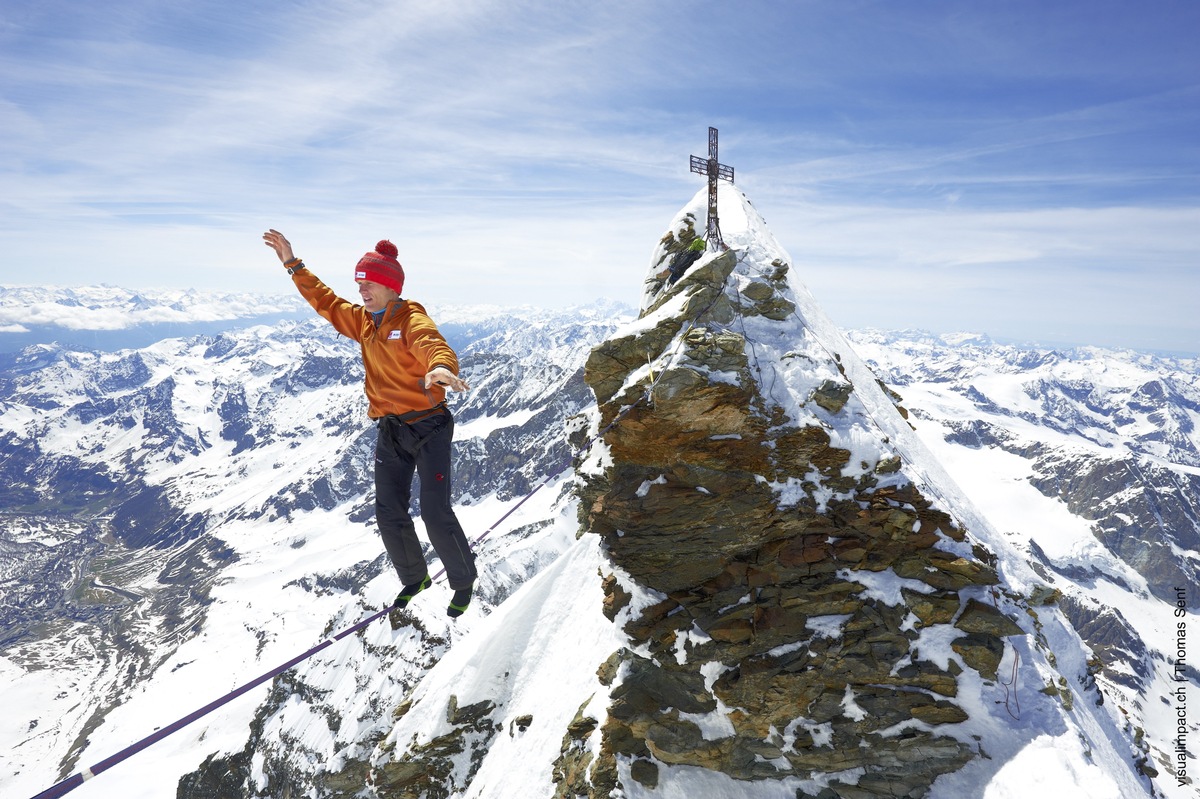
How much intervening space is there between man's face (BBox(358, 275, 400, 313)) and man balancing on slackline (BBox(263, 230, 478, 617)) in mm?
17

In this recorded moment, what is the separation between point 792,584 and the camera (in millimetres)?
19078

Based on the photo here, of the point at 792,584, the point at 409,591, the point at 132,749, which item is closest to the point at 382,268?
the point at 409,591

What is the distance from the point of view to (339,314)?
10219 mm

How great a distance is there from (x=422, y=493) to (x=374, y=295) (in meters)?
3.62

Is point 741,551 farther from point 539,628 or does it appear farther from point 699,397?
point 539,628

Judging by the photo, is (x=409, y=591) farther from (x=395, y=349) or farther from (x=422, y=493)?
(x=395, y=349)

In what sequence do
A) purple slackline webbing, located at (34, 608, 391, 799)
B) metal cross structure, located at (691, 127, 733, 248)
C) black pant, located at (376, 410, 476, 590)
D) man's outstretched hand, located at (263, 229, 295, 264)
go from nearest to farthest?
purple slackline webbing, located at (34, 608, 391, 799) → black pant, located at (376, 410, 476, 590) → man's outstretched hand, located at (263, 229, 295, 264) → metal cross structure, located at (691, 127, 733, 248)

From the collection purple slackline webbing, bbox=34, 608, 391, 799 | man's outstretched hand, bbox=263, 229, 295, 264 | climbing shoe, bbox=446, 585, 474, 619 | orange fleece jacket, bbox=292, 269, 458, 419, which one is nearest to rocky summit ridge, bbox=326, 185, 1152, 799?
climbing shoe, bbox=446, 585, 474, 619

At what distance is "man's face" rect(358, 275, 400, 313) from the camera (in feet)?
31.2

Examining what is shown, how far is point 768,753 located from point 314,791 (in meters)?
55.9

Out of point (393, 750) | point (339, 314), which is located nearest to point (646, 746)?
Result: point (339, 314)

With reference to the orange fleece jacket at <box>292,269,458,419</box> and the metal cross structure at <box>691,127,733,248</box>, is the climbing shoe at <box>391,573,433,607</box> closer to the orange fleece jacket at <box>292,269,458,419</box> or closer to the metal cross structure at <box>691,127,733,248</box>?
the orange fleece jacket at <box>292,269,458,419</box>

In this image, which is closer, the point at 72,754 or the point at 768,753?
the point at 768,753

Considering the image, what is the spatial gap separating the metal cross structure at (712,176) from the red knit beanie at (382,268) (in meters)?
14.7
